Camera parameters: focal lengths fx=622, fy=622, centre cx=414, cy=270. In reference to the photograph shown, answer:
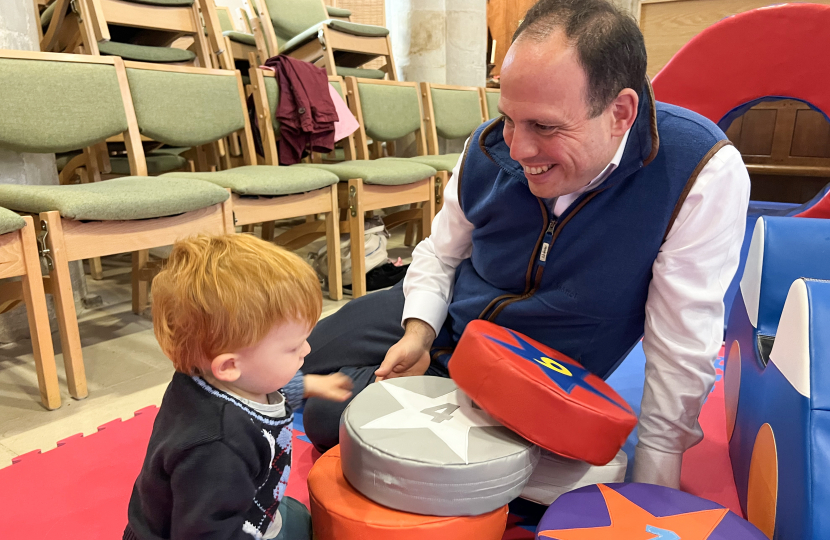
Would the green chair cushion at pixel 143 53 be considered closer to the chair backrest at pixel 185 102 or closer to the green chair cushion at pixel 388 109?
the chair backrest at pixel 185 102

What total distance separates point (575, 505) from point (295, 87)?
2.56 meters

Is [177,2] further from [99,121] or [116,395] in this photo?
[116,395]

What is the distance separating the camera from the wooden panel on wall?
9.39 ft

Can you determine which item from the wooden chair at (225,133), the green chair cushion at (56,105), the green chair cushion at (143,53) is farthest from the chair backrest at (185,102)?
the green chair cushion at (143,53)

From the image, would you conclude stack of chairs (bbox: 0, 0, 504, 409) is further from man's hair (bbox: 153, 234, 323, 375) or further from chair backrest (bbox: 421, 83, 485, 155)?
man's hair (bbox: 153, 234, 323, 375)

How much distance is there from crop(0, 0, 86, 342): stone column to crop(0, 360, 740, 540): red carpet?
2.98 feet

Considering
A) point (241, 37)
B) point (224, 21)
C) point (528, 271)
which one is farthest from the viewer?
point (224, 21)

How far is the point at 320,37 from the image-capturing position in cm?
388

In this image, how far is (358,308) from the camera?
1479 mm

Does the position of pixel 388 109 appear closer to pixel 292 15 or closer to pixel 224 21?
pixel 292 15

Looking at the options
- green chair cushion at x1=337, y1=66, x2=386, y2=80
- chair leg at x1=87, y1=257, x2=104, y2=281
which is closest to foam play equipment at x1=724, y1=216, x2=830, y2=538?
chair leg at x1=87, y1=257, x2=104, y2=281

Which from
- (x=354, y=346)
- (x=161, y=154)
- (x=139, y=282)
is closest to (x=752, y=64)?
(x=354, y=346)

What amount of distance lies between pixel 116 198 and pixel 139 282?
806 millimetres

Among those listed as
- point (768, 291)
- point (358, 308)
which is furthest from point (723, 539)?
point (358, 308)
